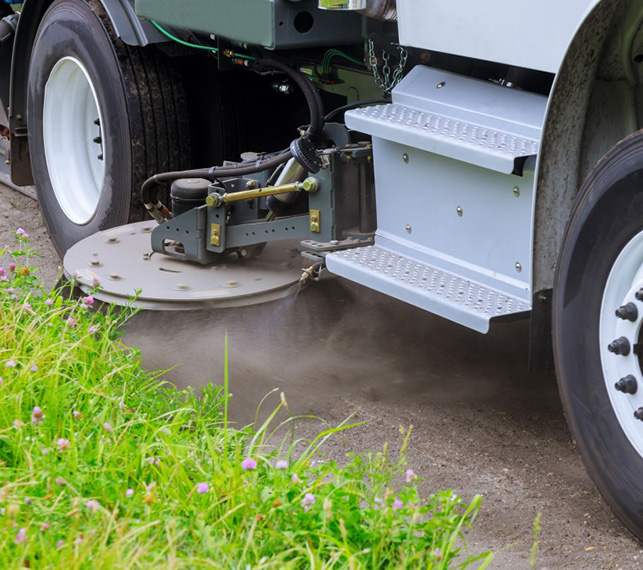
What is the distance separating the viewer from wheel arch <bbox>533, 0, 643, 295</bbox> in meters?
2.54

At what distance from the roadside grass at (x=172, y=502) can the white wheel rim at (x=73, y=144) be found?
1900mm

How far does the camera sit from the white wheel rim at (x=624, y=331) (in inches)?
95.6

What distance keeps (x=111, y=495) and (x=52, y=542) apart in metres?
0.22

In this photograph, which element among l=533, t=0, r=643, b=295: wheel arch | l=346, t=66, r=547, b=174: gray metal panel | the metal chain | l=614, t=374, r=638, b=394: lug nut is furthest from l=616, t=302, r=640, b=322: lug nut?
the metal chain

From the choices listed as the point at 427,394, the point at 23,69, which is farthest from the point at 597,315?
the point at 23,69

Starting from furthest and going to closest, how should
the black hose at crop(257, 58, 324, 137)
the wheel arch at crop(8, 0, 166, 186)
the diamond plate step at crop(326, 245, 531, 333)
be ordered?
the wheel arch at crop(8, 0, 166, 186) < the black hose at crop(257, 58, 324, 137) < the diamond plate step at crop(326, 245, 531, 333)

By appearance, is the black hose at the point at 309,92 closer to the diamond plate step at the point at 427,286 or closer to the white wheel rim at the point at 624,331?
the diamond plate step at the point at 427,286

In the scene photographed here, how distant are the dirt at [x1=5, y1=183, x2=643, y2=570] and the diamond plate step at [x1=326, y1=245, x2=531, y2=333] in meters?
0.43

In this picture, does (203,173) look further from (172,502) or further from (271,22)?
(172,502)

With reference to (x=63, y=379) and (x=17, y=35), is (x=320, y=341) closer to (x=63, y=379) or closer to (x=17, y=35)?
(x=63, y=379)

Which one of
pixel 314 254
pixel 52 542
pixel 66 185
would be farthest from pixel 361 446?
pixel 66 185

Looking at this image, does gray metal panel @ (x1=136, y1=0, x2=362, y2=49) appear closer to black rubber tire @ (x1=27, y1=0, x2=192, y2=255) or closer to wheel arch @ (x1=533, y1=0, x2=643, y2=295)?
Result: black rubber tire @ (x1=27, y1=0, x2=192, y2=255)

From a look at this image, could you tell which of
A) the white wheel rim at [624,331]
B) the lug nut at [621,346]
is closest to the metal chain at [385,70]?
the white wheel rim at [624,331]

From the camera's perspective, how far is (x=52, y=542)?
7.02 feet
